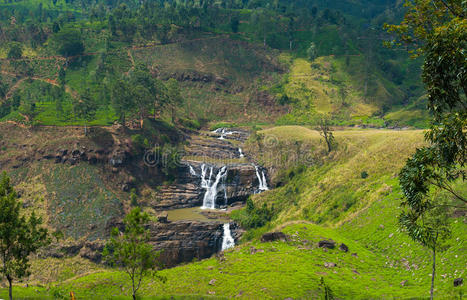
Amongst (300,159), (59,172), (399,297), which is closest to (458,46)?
(399,297)

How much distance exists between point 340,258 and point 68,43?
420 feet

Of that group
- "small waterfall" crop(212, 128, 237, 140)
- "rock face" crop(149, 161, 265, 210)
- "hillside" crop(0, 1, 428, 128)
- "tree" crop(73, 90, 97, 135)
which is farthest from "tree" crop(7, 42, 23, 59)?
"rock face" crop(149, 161, 265, 210)

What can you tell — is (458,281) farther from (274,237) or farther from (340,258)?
(274,237)

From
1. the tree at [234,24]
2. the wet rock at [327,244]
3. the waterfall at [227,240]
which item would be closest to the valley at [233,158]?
the waterfall at [227,240]

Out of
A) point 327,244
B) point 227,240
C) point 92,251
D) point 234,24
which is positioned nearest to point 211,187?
point 227,240

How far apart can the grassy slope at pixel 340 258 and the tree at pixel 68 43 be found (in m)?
106

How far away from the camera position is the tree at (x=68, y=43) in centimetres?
12939

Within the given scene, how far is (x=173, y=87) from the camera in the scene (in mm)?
112688

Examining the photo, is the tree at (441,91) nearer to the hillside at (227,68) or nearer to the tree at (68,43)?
the hillside at (227,68)

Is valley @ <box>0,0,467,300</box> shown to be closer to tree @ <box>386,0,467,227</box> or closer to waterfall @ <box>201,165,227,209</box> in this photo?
tree @ <box>386,0,467,227</box>

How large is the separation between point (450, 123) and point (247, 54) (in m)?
152

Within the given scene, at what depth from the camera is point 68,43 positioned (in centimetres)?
12938

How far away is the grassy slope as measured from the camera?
36000mm

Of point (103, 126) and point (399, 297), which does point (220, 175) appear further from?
point (399, 297)
